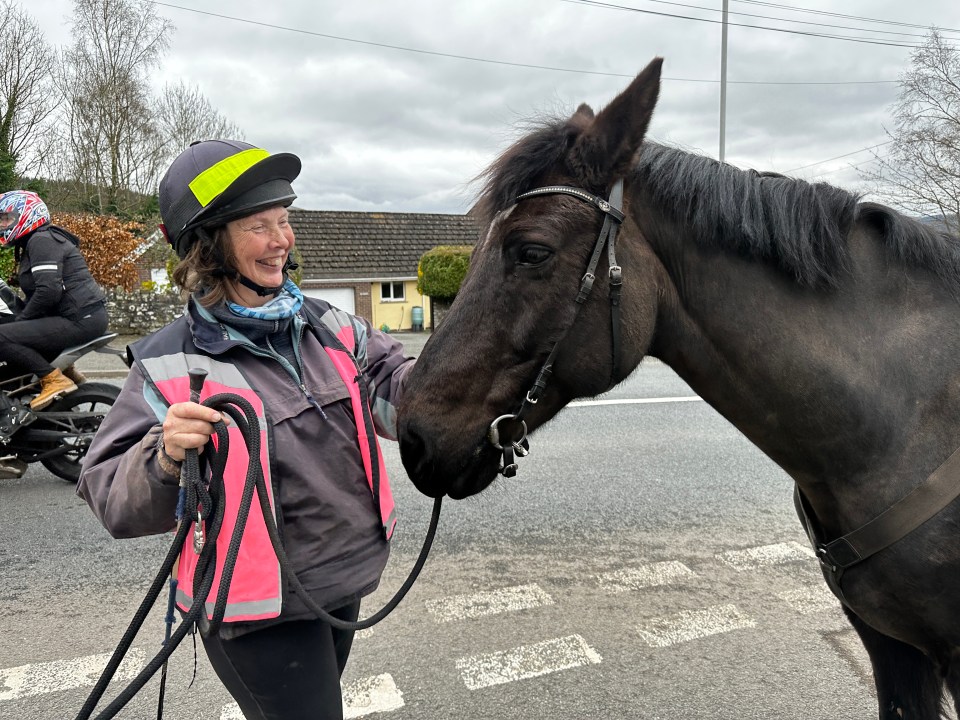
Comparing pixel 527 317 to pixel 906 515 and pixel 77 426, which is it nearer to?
pixel 906 515

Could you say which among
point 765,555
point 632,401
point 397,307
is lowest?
point 397,307

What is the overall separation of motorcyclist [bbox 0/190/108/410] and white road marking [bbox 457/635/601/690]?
4.00m

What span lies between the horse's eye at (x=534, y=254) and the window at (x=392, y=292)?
22.5 m

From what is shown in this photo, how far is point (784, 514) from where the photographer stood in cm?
462

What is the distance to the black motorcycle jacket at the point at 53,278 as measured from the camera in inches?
188

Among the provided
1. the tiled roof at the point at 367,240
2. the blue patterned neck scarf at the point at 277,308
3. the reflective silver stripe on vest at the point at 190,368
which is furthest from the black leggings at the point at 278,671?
the tiled roof at the point at 367,240

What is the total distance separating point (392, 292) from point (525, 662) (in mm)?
21659

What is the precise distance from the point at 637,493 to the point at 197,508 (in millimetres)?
4158

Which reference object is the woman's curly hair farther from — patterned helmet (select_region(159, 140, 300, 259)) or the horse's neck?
the horse's neck

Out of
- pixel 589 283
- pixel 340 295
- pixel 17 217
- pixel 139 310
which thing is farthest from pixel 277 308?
pixel 340 295

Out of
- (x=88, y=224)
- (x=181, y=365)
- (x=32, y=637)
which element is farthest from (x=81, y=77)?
(x=181, y=365)

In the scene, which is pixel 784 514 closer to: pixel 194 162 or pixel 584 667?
pixel 584 667

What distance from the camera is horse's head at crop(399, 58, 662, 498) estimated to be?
1.57 m

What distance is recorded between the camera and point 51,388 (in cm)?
504
